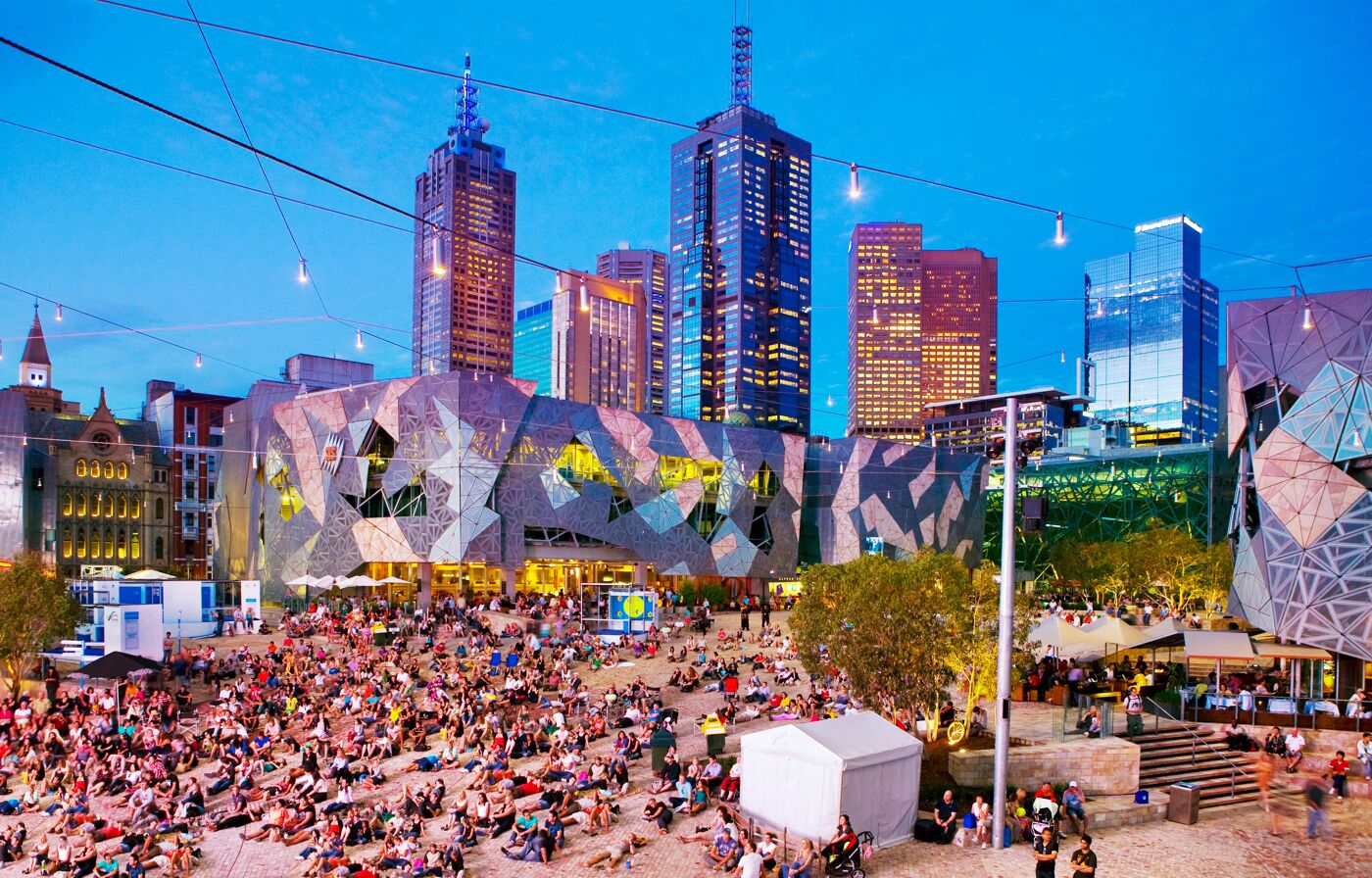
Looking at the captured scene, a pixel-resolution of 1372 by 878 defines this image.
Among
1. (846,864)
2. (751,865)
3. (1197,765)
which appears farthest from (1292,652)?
(751,865)

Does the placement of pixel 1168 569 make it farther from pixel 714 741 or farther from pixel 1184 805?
pixel 714 741

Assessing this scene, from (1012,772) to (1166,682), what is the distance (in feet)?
35.8

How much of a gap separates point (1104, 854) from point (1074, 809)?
0.90 m

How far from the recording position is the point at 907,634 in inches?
795

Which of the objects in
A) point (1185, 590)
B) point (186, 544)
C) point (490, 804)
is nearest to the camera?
point (490, 804)

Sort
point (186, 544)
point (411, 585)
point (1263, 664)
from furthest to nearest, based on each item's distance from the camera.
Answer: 1. point (186, 544)
2. point (411, 585)
3. point (1263, 664)

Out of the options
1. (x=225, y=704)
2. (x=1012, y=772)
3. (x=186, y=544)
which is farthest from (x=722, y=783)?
(x=186, y=544)

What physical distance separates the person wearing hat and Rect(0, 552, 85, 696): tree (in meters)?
27.8

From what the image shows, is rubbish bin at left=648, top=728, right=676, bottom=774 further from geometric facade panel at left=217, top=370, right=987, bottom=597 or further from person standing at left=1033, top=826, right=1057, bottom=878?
geometric facade panel at left=217, top=370, right=987, bottom=597

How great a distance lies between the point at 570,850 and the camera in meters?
16.7

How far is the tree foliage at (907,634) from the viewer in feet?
66.3

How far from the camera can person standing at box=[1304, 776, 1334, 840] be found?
17.7 metres

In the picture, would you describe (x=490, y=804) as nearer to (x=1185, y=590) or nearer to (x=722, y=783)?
(x=722, y=783)

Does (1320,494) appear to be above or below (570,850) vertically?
above
